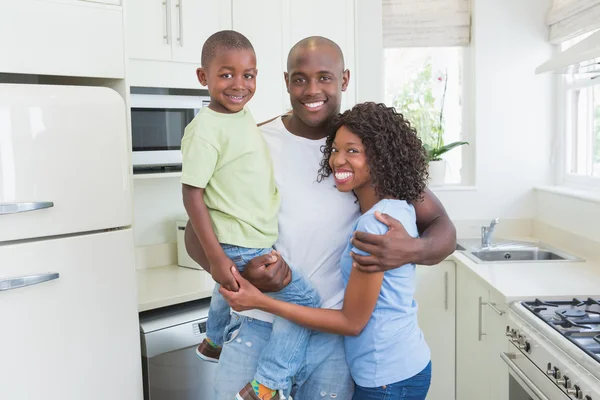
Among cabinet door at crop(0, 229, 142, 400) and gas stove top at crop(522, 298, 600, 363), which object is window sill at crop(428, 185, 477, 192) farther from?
cabinet door at crop(0, 229, 142, 400)

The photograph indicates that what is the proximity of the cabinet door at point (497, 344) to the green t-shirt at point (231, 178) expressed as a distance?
116 centimetres

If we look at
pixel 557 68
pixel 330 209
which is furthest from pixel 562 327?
pixel 557 68

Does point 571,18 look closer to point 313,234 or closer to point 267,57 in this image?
point 267,57

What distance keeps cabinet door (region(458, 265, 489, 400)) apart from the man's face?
4.45ft

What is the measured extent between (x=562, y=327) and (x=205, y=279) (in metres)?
1.34

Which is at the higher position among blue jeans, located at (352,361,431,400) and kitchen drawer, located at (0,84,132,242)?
kitchen drawer, located at (0,84,132,242)

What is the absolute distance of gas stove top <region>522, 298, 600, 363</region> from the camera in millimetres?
1725

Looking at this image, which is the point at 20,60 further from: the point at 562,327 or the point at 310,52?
the point at 562,327

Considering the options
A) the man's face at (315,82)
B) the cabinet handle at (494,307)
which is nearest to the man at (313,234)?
the man's face at (315,82)

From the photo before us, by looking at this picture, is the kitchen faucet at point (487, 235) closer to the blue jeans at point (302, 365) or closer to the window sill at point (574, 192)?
the window sill at point (574, 192)

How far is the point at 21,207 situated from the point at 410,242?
1.11 meters

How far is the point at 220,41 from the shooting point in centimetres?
150

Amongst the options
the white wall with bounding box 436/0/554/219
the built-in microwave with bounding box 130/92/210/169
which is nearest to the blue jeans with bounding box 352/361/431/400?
the built-in microwave with bounding box 130/92/210/169

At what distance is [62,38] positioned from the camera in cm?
200
